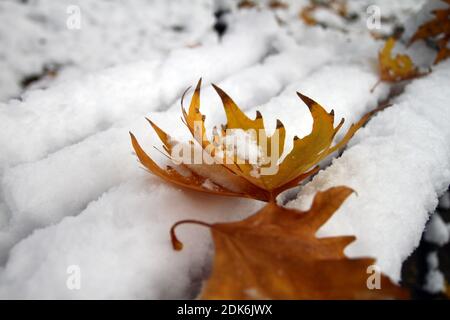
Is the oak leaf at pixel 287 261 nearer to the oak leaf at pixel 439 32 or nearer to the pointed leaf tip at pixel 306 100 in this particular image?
the pointed leaf tip at pixel 306 100

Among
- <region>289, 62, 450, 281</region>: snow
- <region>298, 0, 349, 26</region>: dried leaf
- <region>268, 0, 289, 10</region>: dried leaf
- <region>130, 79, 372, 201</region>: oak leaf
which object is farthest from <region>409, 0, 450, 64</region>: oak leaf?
<region>130, 79, 372, 201</region>: oak leaf

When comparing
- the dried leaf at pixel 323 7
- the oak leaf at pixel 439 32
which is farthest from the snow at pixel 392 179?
the dried leaf at pixel 323 7

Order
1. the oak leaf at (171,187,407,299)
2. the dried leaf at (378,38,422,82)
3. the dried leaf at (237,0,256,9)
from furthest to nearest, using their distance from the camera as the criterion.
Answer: the dried leaf at (237,0,256,9) < the dried leaf at (378,38,422,82) < the oak leaf at (171,187,407,299)

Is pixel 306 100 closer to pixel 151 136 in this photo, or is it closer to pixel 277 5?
pixel 151 136

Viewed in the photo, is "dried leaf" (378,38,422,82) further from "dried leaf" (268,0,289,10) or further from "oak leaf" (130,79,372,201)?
"dried leaf" (268,0,289,10)

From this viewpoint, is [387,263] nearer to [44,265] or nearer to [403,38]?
[44,265]
